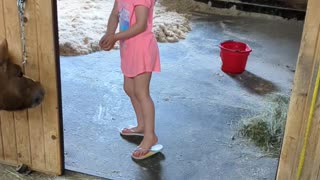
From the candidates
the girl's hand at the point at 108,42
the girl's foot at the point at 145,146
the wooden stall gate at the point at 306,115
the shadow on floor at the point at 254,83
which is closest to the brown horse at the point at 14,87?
the girl's hand at the point at 108,42

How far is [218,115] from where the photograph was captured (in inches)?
145

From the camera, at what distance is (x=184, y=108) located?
12.4 ft

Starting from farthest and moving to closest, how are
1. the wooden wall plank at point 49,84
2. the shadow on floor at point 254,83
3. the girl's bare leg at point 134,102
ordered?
the shadow on floor at point 254,83 → the girl's bare leg at point 134,102 → the wooden wall plank at point 49,84

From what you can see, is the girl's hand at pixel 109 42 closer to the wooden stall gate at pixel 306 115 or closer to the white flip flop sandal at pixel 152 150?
the white flip flop sandal at pixel 152 150

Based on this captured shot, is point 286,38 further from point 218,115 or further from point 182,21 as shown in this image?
point 218,115

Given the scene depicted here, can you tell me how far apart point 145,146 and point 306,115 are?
1.14 m

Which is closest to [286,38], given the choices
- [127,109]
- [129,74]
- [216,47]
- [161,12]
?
[216,47]

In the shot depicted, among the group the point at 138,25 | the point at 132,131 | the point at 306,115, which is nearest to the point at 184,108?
the point at 132,131

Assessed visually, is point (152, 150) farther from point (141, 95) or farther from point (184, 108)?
point (184, 108)

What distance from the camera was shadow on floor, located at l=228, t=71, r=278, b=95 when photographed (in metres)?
4.21

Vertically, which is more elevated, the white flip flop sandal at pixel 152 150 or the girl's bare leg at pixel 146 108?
the girl's bare leg at pixel 146 108

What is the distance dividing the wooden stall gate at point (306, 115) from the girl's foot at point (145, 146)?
91 centimetres

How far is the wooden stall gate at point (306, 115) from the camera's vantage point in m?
2.05

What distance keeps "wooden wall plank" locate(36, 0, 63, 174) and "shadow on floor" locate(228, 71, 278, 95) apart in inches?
79.6
